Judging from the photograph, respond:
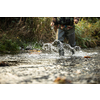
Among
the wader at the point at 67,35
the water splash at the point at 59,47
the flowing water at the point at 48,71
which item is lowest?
the flowing water at the point at 48,71

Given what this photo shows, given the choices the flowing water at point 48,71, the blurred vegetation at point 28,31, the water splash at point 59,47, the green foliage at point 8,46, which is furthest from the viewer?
the blurred vegetation at point 28,31

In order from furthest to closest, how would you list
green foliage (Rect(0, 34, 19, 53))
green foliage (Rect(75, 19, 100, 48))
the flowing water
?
green foliage (Rect(75, 19, 100, 48)) → green foliage (Rect(0, 34, 19, 53)) → the flowing water

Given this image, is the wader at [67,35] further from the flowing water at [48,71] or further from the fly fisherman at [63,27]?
the flowing water at [48,71]

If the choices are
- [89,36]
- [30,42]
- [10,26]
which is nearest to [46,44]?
[30,42]

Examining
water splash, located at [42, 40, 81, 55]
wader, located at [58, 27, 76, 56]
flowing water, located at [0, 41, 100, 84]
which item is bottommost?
flowing water, located at [0, 41, 100, 84]

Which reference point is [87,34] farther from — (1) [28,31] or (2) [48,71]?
(2) [48,71]

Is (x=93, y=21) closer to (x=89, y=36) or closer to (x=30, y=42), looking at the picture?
(x=89, y=36)

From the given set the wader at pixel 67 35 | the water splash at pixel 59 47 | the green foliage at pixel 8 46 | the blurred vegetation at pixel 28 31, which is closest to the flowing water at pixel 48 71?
the water splash at pixel 59 47

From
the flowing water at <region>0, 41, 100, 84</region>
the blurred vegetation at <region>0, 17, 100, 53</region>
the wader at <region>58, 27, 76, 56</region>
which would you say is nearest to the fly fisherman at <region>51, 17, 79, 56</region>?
the wader at <region>58, 27, 76, 56</region>

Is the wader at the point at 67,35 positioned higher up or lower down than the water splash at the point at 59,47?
higher up

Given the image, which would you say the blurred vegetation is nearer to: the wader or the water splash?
the water splash

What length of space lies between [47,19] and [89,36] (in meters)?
2.63

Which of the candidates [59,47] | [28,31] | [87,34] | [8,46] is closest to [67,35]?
[59,47]

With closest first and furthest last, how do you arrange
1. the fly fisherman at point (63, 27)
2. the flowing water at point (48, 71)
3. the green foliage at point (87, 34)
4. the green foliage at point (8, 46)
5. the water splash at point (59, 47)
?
the flowing water at point (48, 71) < the water splash at point (59, 47) < the fly fisherman at point (63, 27) < the green foliage at point (8, 46) < the green foliage at point (87, 34)
